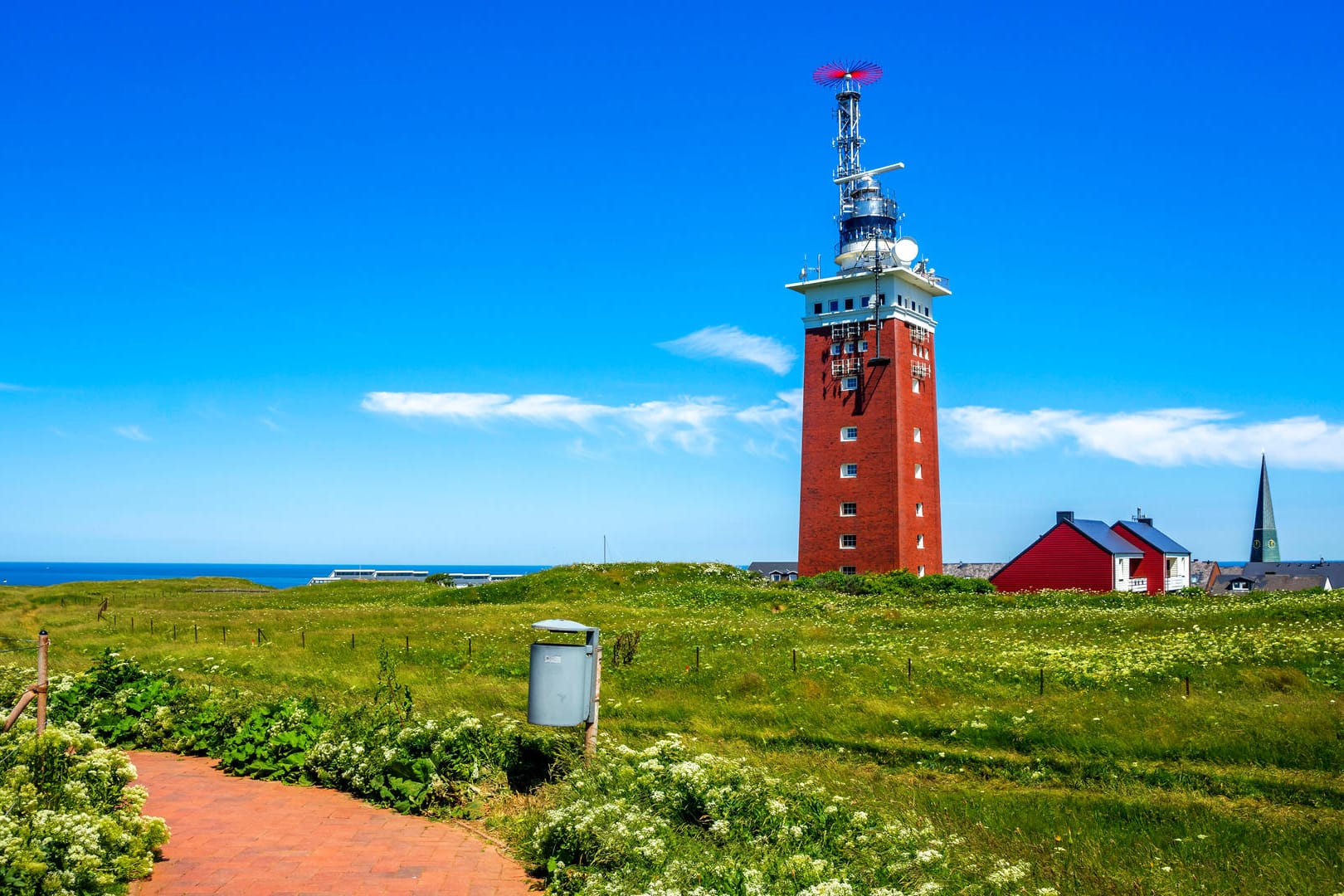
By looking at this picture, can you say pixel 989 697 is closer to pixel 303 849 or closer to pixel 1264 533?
pixel 303 849

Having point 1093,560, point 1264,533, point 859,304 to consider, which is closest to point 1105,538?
point 1093,560

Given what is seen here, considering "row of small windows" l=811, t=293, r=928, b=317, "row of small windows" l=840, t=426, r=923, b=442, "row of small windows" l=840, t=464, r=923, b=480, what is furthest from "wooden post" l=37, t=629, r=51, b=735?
"row of small windows" l=811, t=293, r=928, b=317

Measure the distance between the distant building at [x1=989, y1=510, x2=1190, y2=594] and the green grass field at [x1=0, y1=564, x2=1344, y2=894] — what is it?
49.9 ft

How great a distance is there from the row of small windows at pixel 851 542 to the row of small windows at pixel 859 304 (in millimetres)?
13573

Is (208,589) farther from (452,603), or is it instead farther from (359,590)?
(452,603)

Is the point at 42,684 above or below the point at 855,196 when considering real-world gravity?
below

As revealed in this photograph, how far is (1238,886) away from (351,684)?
59.7 feet

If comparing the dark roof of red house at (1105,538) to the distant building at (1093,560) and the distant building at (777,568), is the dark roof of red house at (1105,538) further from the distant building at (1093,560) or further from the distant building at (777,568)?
the distant building at (777,568)

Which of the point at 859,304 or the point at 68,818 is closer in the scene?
the point at 68,818

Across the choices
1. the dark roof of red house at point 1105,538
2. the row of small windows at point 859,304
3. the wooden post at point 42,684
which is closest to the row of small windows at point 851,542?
the dark roof of red house at point 1105,538

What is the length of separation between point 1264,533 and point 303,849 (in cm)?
17407

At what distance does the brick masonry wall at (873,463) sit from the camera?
53812mm

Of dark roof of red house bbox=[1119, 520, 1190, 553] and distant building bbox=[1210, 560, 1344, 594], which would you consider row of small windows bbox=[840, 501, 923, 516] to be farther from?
distant building bbox=[1210, 560, 1344, 594]

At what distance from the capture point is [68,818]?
27.7 feet
